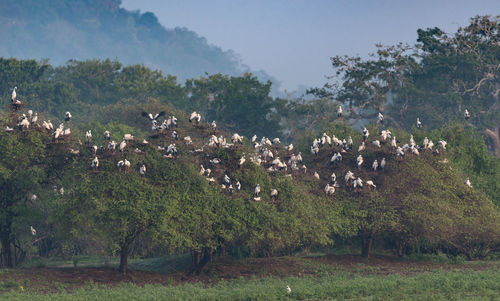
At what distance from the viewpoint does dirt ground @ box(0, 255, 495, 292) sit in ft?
89.8

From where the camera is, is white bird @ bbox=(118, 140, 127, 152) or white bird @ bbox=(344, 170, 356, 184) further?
white bird @ bbox=(344, 170, 356, 184)

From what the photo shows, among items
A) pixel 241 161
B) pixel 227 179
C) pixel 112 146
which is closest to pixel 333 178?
pixel 241 161

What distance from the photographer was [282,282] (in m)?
27.5

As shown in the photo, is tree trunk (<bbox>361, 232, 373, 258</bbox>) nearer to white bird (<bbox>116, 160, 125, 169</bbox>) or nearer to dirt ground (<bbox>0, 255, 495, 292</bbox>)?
dirt ground (<bbox>0, 255, 495, 292</bbox>)

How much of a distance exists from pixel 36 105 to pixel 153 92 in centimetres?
1498

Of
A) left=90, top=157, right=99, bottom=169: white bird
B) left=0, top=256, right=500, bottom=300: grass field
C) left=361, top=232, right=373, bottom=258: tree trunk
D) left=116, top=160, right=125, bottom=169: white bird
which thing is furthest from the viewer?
left=361, top=232, right=373, bottom=258: tree trunk

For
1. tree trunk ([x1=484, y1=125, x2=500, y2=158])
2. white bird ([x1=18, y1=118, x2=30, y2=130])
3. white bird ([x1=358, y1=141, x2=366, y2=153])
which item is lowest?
white bird ([x1=18, y1=118, x2=30, y2=130])

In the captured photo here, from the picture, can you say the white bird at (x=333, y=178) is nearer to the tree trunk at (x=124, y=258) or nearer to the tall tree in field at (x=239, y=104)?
the tree trunk at (x=124, y=258)

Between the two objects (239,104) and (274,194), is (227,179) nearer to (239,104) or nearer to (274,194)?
(274,194)

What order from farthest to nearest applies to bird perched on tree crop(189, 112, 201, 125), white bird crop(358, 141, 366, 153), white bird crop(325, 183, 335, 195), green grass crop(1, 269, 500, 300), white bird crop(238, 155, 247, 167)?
white bird crop(358, 141, 366, 153), white bird crop(325, 183, 335, 195), bird perched on tree crop(189, 112, 201, 125), white bird crop(238, 155, 247, 167), green grass crop(1, 269, 500, 300)

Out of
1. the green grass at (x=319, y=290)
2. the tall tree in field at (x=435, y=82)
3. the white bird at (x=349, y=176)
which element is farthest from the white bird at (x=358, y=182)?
the tall tree in field at (x=435, y=82)

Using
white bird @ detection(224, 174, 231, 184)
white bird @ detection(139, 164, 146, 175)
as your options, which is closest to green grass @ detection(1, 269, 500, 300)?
white bird @ detection(224, 174, 231, 184)

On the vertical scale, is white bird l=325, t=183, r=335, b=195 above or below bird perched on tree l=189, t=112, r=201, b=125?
below

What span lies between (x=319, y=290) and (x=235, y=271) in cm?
630
